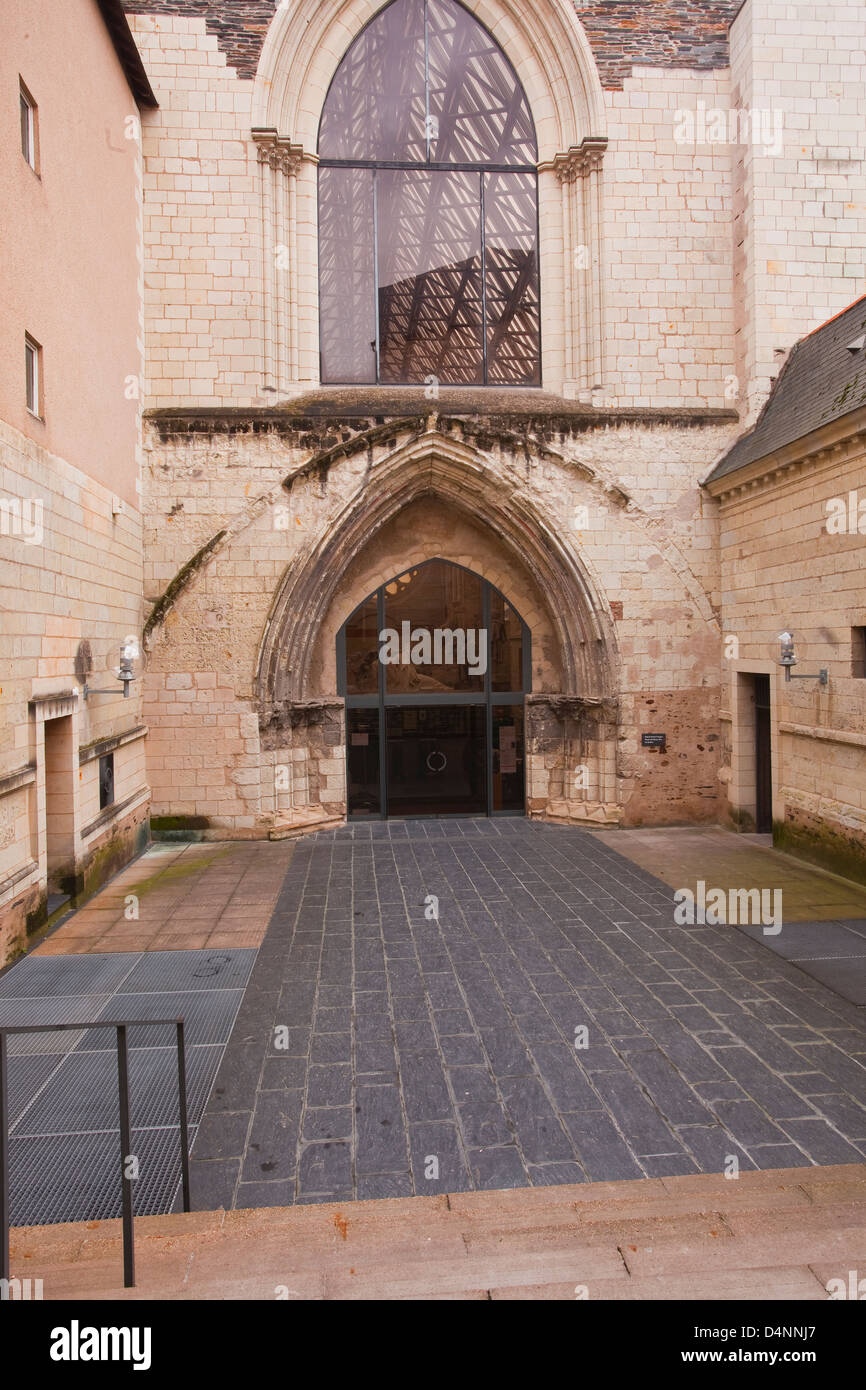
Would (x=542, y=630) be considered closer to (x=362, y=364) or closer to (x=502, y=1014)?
(x=362, y=364)

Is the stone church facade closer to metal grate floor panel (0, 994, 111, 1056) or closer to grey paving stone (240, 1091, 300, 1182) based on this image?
metal grate floor panel (0, 994, 111, 1056)

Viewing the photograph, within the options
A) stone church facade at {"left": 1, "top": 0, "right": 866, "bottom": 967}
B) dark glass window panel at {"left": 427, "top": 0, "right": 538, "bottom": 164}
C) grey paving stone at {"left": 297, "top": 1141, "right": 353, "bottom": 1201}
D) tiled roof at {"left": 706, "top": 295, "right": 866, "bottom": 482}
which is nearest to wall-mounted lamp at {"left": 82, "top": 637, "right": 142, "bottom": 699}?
stone church facade at {"left": 1, "top": 0, "right": 866, "bottom": 967}

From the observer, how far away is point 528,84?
35.4ft

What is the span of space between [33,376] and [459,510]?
5564mm

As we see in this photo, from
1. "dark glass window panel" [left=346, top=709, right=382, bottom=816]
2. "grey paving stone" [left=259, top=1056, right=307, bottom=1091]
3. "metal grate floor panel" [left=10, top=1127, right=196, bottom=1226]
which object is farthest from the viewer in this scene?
"dark glass window panel" [left=346, top=709, right=382, bottom=816]

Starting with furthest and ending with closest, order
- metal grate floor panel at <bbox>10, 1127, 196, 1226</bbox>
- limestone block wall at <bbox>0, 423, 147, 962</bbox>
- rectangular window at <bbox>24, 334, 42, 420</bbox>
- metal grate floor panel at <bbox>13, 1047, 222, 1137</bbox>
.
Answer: rectangular window at <bbox>24, 334, 42, 420</bbox>, limestone block wall at <bbox>0, 423, 147, 962</bbox>, metal grate floor panel at <bbox>13, 1047, 222, 1137</bbox>, metal grate floor panel at <bbox>10, 1127, 196, 1226</bbox>

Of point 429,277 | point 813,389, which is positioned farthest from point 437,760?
point 429,277

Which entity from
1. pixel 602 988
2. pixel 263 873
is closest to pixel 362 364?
pixel 263 873

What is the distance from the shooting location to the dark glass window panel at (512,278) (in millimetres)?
10961

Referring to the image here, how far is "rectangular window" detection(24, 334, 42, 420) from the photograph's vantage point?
6508 mm

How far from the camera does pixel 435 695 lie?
11109 millimetres

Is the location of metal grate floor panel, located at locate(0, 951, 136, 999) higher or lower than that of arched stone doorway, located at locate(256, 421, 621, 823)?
lower

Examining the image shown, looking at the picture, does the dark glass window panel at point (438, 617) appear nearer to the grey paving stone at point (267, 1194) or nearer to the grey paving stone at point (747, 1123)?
the grey paving stone at point (747, 1123)

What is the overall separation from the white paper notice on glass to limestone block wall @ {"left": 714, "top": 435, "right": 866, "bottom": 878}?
275 centimetres
